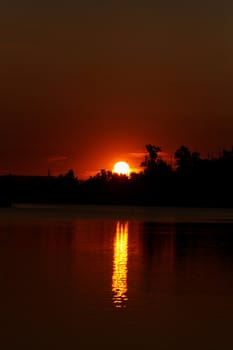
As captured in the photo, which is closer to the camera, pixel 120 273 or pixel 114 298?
pixel 114 298

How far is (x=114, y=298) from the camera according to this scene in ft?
83.8

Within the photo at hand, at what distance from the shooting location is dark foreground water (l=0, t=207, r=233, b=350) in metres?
19.9

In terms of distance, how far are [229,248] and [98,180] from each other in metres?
151

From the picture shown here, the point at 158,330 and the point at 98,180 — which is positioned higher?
the point at 98,180

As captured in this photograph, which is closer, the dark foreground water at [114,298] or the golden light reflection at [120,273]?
the dark foreground water at [114,298]

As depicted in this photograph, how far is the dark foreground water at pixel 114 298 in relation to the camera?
1992 centimetres


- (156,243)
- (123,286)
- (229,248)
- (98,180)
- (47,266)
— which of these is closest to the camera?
(123,286)

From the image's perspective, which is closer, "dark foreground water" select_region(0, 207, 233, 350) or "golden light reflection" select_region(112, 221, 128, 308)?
"dark foreground water" select_region(0, 207, 233, 350)

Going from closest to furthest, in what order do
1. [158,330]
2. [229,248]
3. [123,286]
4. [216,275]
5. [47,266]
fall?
1. [158,330]
2. [123,286]
3. [216,275]
4. [47,266]
5. [229,248]

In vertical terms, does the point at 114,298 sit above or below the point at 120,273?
below

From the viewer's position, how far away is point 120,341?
1952 centimetres

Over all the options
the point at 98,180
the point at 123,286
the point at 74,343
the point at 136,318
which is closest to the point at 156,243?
the point at 123,286

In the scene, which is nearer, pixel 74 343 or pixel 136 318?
pixel 74 343

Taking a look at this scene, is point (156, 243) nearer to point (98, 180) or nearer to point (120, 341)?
point (120, 341)
